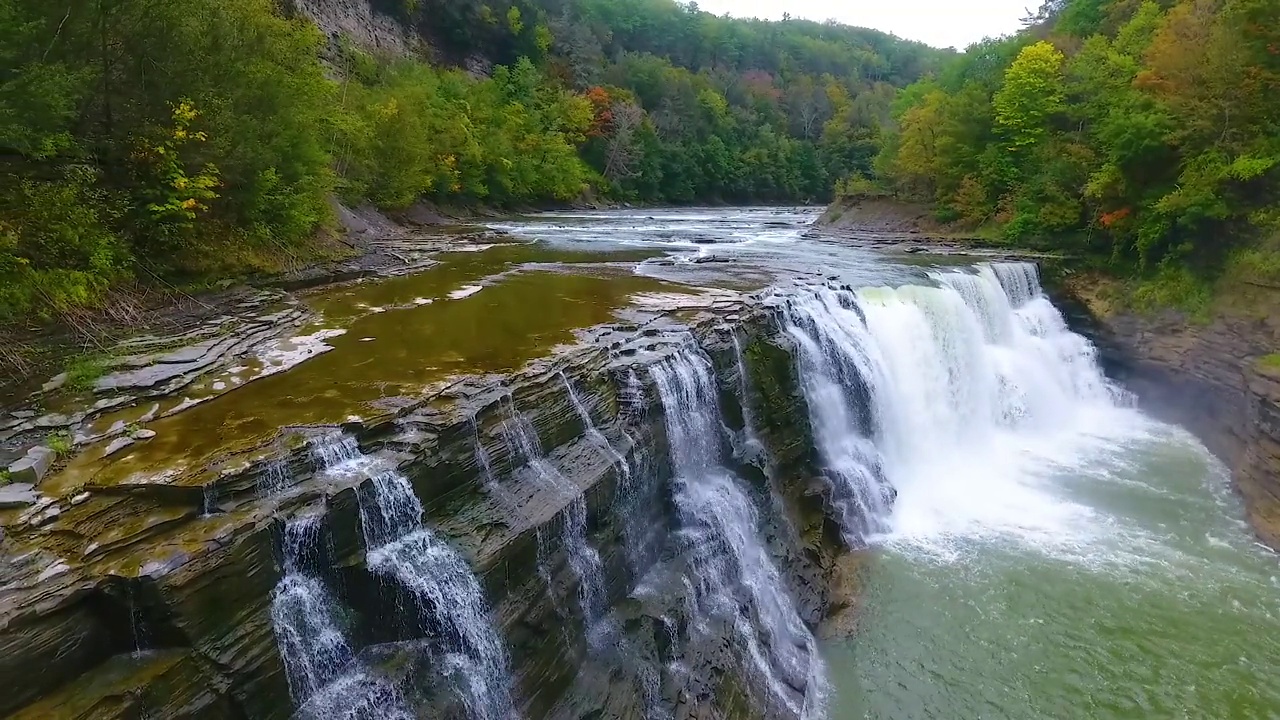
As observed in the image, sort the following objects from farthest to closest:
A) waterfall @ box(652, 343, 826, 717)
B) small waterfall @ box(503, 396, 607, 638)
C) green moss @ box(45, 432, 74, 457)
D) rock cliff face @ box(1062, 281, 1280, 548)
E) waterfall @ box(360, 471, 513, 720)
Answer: rock cliff face @ box(1062, 281, 1280, 548)
waterfall @ box(652, 343, 826, 717)
small waterfall @ box(503, 396, 607, 638)
green moss @ box(45, 432, 74, 457)
waterfall @ box(360, 471, 513, 720)

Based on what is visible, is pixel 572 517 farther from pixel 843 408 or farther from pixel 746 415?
pixel 843 408

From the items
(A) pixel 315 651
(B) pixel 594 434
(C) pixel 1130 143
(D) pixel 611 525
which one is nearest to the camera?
(A) pixel 315 651

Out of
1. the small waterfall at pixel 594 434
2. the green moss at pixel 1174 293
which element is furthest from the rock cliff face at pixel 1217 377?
the small waterfall at pixel 594 434

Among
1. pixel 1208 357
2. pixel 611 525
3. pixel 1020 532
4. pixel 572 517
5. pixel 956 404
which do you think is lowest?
pixel 1020 532

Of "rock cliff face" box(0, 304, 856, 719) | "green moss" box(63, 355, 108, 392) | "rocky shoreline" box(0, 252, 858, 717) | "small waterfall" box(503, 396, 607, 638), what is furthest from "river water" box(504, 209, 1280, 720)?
"green moss" box(63, 355, 108, 392)

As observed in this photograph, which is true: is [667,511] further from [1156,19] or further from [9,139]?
[1156,19]

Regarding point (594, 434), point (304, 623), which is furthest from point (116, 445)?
point (594, 434)

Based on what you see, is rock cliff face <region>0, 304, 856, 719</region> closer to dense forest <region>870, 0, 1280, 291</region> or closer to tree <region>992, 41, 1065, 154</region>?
dense forest <region>870, 0, 1280, 291</region>

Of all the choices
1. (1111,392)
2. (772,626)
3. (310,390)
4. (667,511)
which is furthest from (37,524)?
(1111,392)
